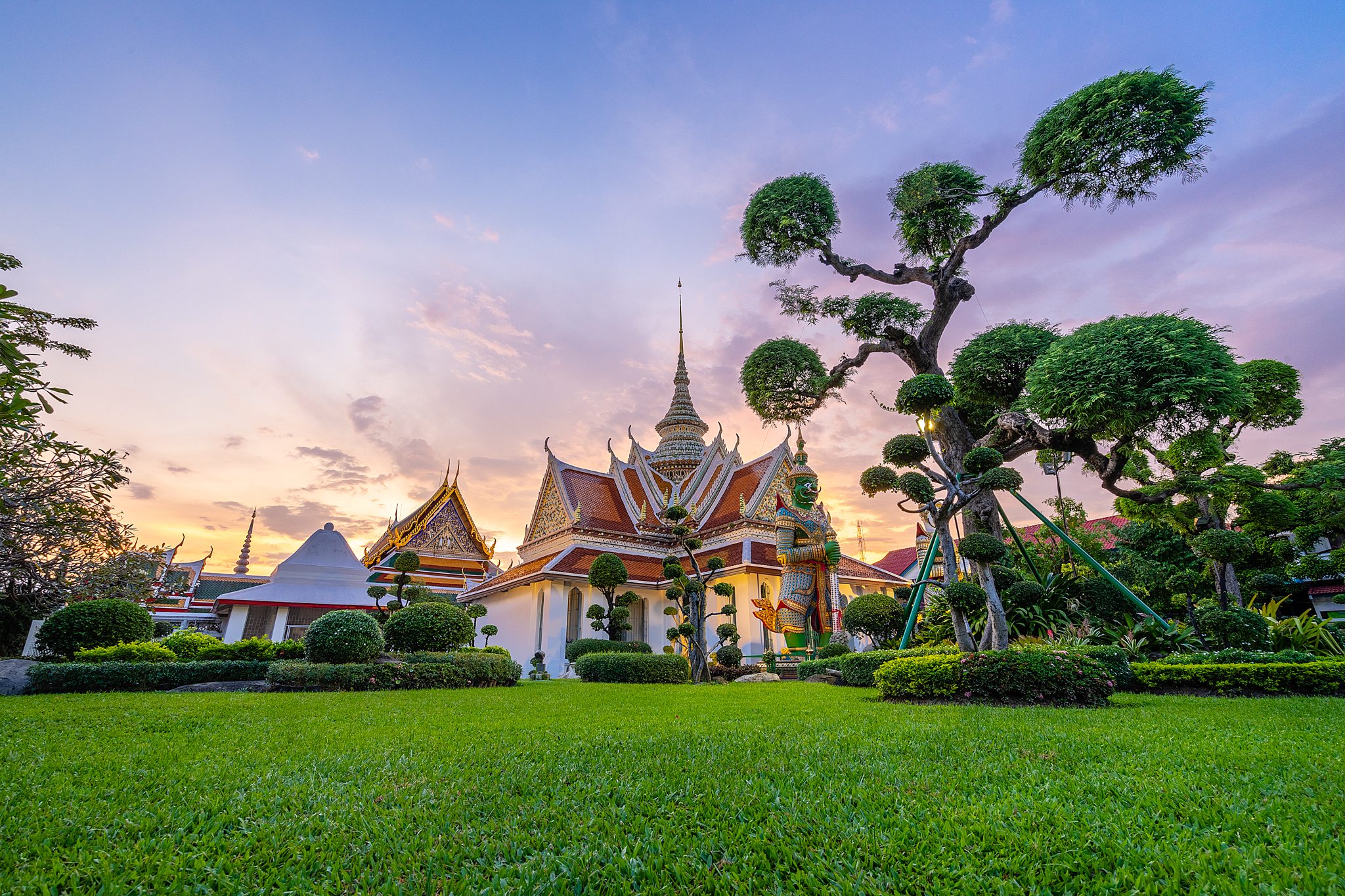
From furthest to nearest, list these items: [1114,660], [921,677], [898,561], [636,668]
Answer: [898,561]
[636,668]
[1114,660]
[921,677]

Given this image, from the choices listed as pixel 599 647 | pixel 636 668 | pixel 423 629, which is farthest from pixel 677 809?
pixel 599 647

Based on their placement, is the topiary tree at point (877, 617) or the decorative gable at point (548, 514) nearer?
the topiary tree at point (877, 617)

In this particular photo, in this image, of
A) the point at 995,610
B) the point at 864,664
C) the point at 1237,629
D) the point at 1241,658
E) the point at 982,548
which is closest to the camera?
the point at 982,548

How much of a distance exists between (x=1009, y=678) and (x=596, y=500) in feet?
56.1

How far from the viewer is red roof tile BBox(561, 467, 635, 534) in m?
20.8

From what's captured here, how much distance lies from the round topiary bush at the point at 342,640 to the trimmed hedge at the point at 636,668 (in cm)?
411

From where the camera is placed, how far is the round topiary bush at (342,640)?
892 cm

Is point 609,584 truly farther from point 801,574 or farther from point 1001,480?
point 1001,480

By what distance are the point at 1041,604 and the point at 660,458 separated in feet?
55.5

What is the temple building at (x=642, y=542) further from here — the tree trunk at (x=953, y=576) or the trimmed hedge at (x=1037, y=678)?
the trimmed hedge at (x=1037, y=678)

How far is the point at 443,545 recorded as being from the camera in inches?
931

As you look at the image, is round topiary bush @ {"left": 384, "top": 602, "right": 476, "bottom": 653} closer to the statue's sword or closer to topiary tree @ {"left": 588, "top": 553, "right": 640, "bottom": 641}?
topiary tree @ {"left": 588, "top": 553, "right": 640, "bottom": 641}

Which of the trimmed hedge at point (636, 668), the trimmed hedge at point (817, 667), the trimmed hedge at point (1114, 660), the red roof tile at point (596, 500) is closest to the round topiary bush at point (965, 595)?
the trimmed hedge at point (1114, 660)

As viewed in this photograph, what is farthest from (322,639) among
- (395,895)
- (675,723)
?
(395,895)
